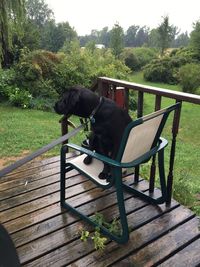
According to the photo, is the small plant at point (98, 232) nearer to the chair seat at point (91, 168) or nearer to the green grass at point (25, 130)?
the chair seat at point (91, 168)

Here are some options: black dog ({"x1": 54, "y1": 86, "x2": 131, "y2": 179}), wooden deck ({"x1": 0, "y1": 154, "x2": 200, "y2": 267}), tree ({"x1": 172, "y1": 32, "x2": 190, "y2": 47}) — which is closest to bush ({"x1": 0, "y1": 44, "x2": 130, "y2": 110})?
wooden deck ({"x1": 0, "y1": 154, "x2": 200, "y2": 267})

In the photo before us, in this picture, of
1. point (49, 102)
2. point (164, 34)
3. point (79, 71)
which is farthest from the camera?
point (164, 34)

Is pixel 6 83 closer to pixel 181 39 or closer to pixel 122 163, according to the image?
pixel 122 163

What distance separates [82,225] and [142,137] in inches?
29.6

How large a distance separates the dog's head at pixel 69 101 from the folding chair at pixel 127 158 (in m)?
0.36

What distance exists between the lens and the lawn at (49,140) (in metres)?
2.95

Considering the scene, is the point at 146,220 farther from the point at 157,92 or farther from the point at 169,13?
the point at 169,13

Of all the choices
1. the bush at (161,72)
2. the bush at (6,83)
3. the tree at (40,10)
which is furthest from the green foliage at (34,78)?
the tree at (40,10)

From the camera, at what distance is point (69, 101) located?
2107 millimetres

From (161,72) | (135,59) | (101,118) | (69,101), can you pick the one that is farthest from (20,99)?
(135,59)

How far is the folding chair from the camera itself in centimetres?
156

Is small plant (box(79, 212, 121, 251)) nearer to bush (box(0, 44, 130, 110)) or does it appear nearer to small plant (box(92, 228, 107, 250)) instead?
small plant (box(92, 228, 107, 250))

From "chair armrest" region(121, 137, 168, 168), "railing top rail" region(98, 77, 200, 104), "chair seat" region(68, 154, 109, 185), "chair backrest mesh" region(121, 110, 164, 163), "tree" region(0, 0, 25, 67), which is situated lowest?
"chair seat" region(68, 154, 109, 185)

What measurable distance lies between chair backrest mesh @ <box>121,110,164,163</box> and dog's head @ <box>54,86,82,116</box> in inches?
24.5
